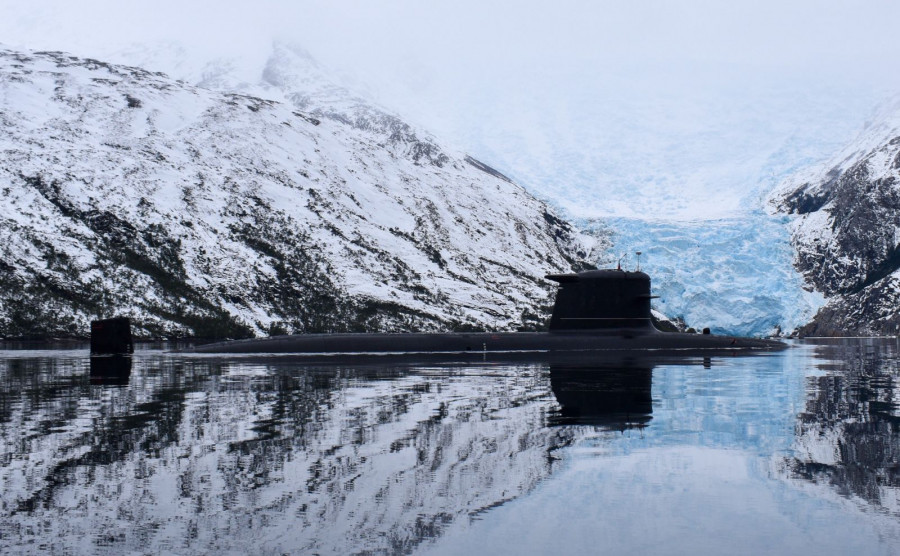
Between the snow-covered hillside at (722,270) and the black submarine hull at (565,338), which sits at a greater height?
the snow-covered hillside at (722,270)

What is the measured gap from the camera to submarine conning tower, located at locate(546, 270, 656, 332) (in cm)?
5303

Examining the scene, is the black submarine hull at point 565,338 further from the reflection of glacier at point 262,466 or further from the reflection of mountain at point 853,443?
the reflection of glacier at point 262,466

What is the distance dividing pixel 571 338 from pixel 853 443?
35352 mm

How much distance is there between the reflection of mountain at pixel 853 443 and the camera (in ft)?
44.9

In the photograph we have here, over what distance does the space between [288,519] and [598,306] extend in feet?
142

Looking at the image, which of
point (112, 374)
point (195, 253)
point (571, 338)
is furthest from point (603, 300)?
point (195, 253)

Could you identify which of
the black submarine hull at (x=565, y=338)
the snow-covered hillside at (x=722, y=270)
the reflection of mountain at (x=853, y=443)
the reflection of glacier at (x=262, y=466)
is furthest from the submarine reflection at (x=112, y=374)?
the snow-covered hillside at (x=722, y=270)

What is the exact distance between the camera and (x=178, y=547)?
413 inches

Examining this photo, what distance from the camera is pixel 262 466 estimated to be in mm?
14969

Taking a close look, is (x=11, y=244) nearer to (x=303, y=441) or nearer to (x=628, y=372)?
(x=628, y=372)

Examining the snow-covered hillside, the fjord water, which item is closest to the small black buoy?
the fjord water

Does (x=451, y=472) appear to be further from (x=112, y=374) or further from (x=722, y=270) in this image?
(x=722, y=270)

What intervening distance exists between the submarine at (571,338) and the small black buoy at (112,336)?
7.05m

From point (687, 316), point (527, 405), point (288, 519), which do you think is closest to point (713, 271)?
point (687, 316)
